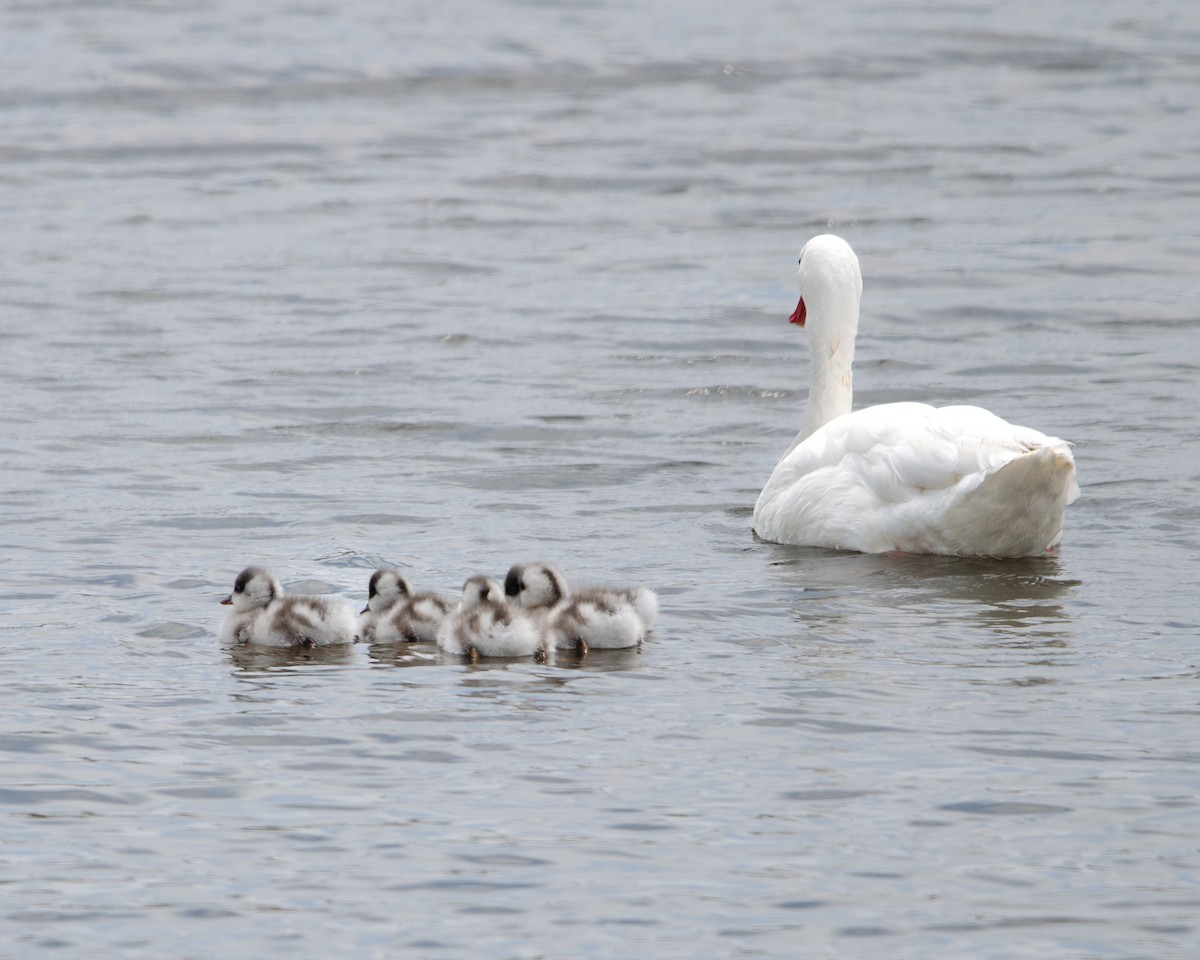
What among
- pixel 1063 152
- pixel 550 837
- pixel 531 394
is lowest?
pixel 550 837

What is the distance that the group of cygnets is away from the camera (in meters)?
8.88

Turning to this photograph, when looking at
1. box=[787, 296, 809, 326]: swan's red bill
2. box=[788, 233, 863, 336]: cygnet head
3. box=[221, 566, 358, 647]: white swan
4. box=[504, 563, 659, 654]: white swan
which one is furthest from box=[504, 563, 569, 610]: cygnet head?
box=[787, 296, 809, 326]: swan's red bill

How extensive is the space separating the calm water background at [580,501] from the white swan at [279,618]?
161mm

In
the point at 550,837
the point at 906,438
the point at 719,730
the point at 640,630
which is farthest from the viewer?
the point at 906,438

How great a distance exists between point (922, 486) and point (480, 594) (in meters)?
2.83

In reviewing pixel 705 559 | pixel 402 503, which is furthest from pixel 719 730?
pixel 402 503

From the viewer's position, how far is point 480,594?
355 inches

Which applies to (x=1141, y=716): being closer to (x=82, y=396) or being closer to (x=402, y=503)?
(x=402, y=503)

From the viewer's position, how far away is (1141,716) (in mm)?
7895

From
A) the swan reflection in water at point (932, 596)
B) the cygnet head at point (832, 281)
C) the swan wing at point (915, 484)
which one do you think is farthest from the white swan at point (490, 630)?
the cygnet head at point (832, 281)

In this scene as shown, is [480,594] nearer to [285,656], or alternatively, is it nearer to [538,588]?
[538,588]

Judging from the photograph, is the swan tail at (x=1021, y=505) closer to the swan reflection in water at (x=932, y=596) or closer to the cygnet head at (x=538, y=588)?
the swan reflection in water at (x=932, y=596)

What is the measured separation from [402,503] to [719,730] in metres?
4.89

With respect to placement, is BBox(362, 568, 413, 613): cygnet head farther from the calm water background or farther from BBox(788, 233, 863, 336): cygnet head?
BBox(788, 233, 863, 336): cygnet head
